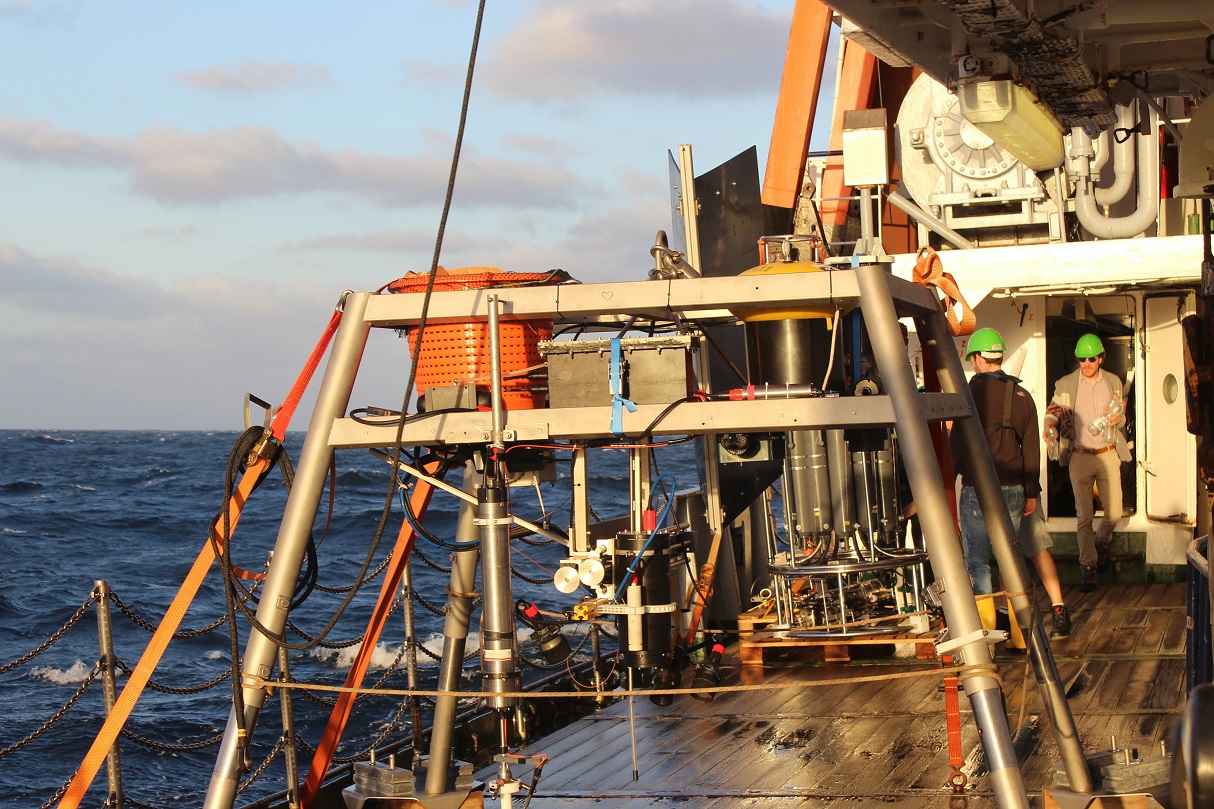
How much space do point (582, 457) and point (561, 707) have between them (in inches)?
168

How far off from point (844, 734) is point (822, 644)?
2.00 metres

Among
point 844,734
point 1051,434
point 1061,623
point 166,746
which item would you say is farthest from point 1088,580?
point 166,746

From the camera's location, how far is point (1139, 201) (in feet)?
38.9

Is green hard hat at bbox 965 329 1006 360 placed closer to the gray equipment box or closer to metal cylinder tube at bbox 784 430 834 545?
metal cylinder tube at bbox 784 430 834 545

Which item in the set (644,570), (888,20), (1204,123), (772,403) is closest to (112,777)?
(644,570)

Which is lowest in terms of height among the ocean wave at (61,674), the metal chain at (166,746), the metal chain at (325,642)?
the ocean wave at (61,674)

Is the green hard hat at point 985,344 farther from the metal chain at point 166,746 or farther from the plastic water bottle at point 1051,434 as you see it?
the metal chain at point 166,746

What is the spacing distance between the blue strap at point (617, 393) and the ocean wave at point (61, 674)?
1444cm

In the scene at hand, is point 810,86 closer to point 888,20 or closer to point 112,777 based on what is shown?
point 888,20

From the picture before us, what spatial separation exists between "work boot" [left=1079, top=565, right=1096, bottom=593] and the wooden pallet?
112 inches

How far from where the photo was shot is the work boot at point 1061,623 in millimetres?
9242

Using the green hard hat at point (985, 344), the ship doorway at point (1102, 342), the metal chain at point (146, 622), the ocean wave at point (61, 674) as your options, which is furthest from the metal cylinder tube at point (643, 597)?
the ocean wave at point (61, 674)

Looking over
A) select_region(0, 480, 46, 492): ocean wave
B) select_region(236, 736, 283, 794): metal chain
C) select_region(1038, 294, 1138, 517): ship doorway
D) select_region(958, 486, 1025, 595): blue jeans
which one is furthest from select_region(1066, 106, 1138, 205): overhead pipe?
select_region(0, 480, 46, 492): ocean wave

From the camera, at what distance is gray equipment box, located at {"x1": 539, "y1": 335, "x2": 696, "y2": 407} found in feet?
16.0
